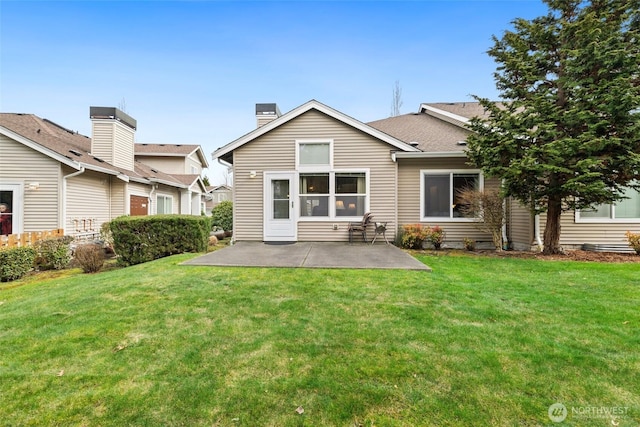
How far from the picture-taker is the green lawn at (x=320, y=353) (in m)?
2.03

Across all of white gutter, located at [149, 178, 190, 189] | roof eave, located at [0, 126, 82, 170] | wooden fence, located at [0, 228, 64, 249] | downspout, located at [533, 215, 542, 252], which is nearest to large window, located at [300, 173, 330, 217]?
downspout, located at [533, 215, 542, 252]

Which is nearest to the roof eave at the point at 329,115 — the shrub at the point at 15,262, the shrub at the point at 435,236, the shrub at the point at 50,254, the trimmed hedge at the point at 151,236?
the shrub at the point at 435,236

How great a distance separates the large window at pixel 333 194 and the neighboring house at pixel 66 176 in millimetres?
7587

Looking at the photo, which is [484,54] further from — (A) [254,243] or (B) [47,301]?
(B) [47,301]

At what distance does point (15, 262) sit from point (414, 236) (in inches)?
407

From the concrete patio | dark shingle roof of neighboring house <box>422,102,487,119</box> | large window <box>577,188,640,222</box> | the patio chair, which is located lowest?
the concrete patio

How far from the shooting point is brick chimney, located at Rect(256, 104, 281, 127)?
11.6 meters

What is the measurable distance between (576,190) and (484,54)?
172 inches

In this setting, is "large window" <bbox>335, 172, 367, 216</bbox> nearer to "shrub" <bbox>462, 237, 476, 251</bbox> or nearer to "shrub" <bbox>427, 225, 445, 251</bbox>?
"shrub" <bbox>427, 225, 445, 251</bbox>

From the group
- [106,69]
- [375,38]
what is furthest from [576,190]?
[106,69]

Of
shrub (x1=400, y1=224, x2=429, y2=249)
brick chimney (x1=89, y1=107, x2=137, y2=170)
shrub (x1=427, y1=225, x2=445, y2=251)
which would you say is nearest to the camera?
shrub (x1=400, y1=224, x2=429, y2=249)

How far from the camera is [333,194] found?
956 cm

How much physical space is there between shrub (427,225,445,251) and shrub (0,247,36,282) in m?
10.8

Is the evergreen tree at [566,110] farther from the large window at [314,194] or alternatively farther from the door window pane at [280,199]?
the door window pane at [280,199]
